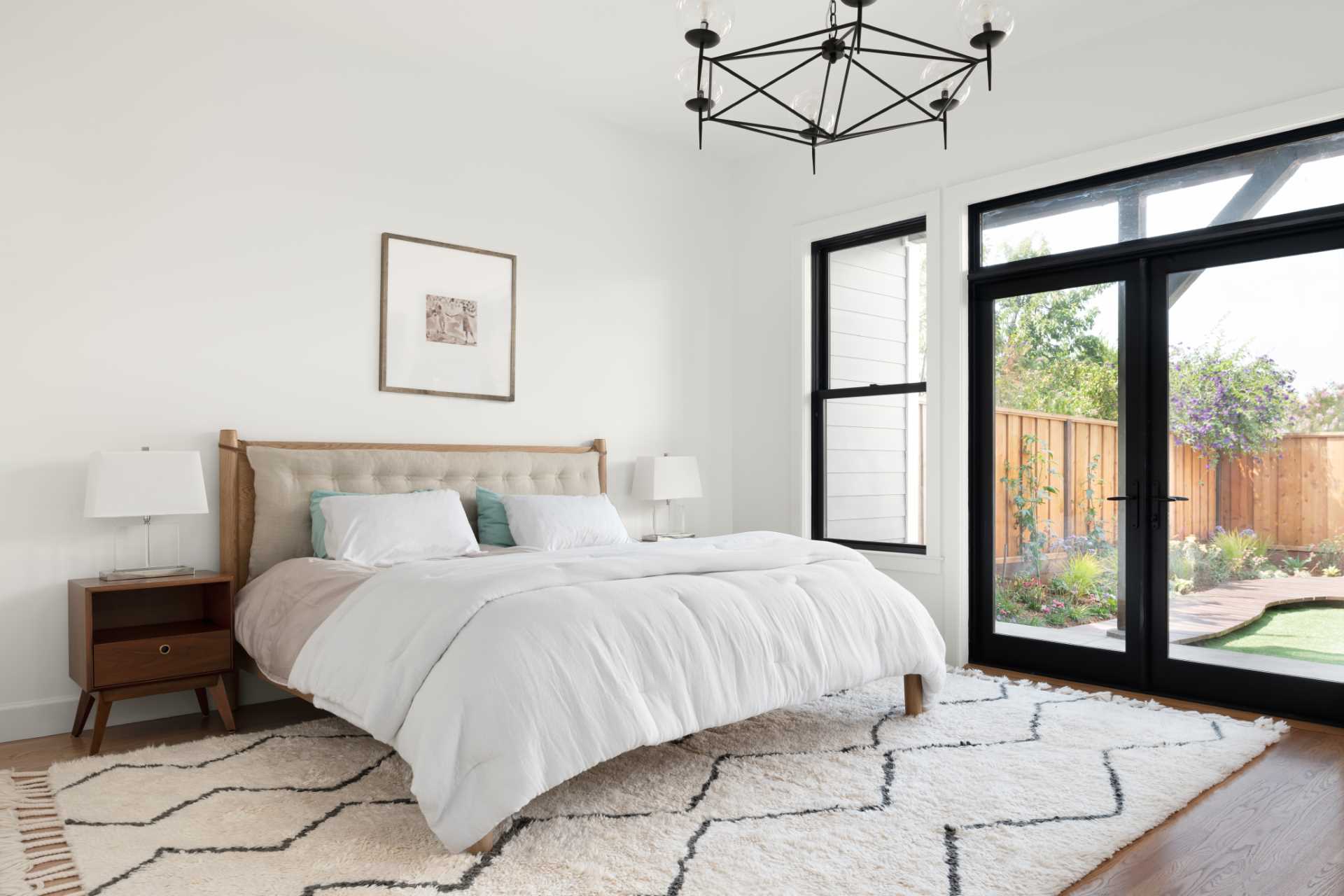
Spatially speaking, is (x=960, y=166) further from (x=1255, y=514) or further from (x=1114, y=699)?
(x=1114, y=699)

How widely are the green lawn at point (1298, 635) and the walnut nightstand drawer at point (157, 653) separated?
158 inches

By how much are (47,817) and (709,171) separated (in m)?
4.64

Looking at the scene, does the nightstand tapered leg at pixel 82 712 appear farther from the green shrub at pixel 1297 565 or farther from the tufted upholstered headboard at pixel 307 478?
the green shrub at pixel 1297 565

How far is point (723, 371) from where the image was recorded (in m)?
5.70

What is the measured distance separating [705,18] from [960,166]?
250 cm

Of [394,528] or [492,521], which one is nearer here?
[394,528]

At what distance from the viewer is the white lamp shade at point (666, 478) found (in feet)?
16.1

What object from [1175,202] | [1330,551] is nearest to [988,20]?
[1175,202]

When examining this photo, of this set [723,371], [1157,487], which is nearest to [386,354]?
[723,371]

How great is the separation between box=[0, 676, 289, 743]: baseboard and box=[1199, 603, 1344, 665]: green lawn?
13.2 feet

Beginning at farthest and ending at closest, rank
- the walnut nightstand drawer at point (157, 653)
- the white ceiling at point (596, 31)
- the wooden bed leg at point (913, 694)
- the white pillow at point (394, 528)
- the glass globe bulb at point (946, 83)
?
the white ceiling at point (596, 31) < the white pillow at point (394, 528) < the wooden bed leg at point (913, 694) < the walnut nightstand drawer at point (157, 653) < the glass globe bulb at point (946, 83)

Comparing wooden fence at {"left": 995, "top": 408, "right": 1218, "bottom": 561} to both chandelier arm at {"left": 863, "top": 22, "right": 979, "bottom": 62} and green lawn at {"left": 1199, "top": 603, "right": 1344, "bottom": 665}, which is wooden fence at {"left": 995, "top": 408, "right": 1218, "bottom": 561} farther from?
chandelier arm at {"left": 863, "top": 22, "right": 979, "bottom": 62}

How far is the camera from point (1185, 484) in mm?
3801

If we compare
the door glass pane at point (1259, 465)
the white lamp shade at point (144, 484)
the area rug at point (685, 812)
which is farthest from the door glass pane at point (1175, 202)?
the white lamp shade at point (144, 484)
